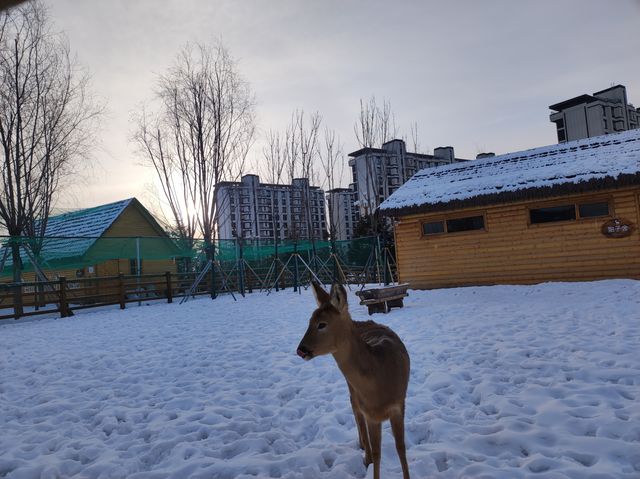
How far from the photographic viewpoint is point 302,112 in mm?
32688

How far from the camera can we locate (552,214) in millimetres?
14305

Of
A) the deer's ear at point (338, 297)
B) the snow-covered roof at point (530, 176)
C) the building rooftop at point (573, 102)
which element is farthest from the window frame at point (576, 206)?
the building rooftop at point (573, 102)

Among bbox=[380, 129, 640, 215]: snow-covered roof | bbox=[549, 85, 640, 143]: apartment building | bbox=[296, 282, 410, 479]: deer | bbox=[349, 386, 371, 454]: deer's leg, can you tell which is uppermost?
bbox=[549, 85, 640, 143]: apartment building

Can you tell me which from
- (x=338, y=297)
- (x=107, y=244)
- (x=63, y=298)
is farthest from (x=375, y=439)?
(x=107, y=244)

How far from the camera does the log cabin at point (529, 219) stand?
13234 millimetres

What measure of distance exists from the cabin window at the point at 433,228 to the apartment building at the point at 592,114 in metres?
57.7

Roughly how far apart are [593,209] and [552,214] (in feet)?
3.89

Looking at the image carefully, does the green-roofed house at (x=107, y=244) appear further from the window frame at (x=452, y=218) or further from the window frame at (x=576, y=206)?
the window frame at (x=576, y=206)

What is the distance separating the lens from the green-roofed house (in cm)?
1867

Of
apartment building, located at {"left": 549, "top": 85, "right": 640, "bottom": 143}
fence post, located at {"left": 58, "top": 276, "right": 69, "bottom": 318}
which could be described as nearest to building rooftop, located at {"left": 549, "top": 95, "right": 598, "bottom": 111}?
apartment building, located at {"left": 549, "top": 85, "right": 640, "bottom": 143}

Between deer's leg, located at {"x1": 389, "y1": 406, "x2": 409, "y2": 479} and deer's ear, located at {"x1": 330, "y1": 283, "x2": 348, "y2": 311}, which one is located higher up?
deer's ear, located at {"x1": 330, "y1": 283, "x2": 348, "y2": 311}

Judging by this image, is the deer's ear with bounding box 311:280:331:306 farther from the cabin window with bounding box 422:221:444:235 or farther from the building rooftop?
the building rooftop

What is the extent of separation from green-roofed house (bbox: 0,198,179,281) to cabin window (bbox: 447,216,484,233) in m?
11.8

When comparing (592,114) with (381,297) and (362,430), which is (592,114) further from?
(362,430)
